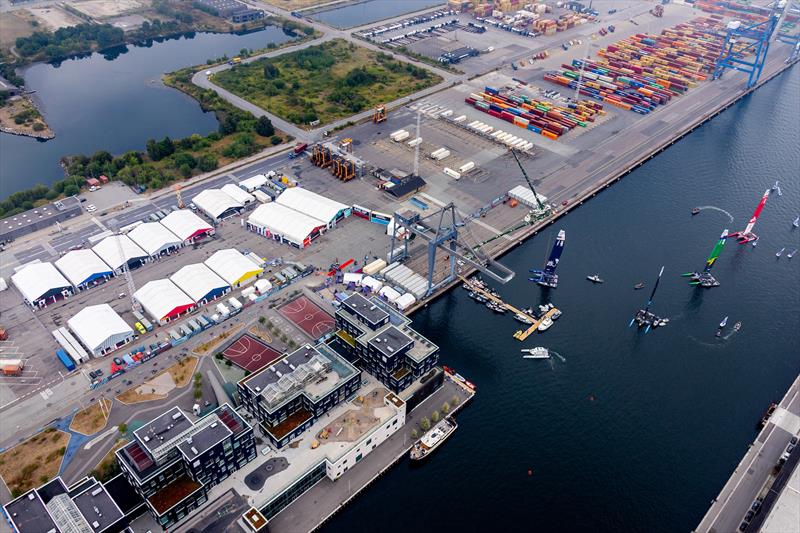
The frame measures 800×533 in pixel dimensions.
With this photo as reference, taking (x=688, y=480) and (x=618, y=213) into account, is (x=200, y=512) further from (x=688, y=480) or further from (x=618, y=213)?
(x=618, y=213)

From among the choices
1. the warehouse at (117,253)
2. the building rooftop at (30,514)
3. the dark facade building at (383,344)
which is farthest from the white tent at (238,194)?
the building rooftop at (30,514)

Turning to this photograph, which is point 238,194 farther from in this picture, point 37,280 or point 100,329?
point 100,329

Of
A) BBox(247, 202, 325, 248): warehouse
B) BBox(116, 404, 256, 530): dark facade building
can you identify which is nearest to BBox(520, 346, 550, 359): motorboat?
BBox(116, 404, 256, 530): dark facade building

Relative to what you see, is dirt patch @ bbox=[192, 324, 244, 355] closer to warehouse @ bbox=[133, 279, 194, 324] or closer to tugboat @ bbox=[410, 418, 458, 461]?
warehouse @ bbox=[133, 279, 194, 324]

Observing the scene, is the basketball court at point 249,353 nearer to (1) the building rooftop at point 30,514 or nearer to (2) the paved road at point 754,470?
(1) the building rooftop at point 30,514

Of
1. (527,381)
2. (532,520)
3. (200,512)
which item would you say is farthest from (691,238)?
(200,512)
